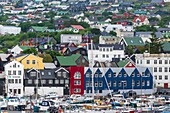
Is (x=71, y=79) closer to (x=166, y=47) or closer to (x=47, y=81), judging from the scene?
(x=47, y=81)

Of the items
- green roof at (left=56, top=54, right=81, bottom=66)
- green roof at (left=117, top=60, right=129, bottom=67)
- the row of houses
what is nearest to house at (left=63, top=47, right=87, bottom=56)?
green roof at (left=56, top=54, right=81, bottom=66)

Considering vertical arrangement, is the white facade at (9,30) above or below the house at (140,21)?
below

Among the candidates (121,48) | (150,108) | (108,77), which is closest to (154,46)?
(121,48)

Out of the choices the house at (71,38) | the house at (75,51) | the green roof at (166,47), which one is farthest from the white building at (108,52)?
the house at (71,38)

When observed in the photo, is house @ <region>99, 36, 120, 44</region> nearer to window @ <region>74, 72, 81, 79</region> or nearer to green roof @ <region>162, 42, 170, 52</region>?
green roof @ <region>162, 42, 170, 52</region>

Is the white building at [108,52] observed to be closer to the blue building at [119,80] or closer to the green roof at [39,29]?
the blue building at [119,80]

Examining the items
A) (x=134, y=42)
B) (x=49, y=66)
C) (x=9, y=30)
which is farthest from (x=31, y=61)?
(x=9, y=30)
